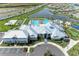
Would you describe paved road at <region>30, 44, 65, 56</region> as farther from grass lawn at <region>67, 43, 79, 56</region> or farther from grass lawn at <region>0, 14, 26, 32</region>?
grass lawn at <region>0, 14, 26, 32</region>

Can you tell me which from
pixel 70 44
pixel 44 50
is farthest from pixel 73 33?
pixel 44 50

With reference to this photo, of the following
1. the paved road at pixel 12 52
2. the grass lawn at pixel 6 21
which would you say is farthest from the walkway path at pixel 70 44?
the grass lawn at pixel 6 21

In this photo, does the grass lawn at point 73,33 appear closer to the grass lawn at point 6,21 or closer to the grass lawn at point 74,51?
the grass lawn at point 74,51

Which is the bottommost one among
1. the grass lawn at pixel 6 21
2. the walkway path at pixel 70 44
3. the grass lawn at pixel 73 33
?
the walkway path at pixel 70 44

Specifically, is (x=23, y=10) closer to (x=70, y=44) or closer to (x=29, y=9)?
(x=29, y=9)

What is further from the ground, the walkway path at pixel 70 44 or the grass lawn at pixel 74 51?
the walkway path at pixel 70 44

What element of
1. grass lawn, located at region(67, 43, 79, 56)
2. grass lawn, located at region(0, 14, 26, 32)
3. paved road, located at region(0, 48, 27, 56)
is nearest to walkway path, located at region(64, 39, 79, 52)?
grass lawn, located at region(67, 43, 79, 56)
